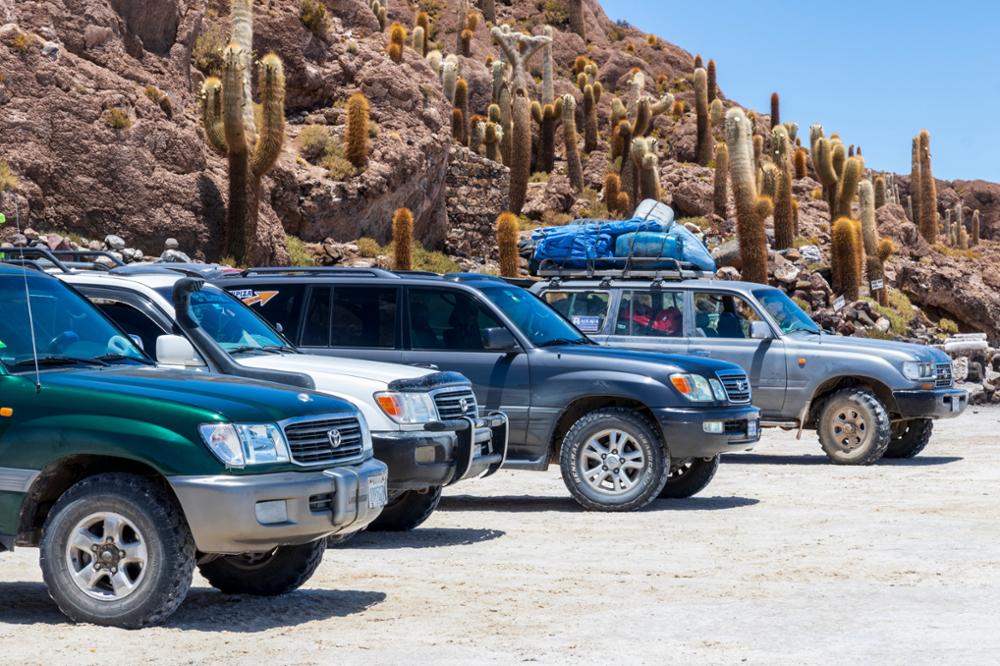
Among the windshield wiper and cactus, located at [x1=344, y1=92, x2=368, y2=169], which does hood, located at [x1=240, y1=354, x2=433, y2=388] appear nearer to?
the windshield wiper

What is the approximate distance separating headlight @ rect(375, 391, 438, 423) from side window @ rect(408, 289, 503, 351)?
2.83 m

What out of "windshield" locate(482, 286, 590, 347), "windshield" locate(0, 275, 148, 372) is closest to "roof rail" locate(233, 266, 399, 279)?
"windshield" locate(482, 286, 590, 347)

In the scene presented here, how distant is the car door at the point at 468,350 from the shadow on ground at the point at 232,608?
4.41 meters

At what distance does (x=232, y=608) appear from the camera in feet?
27.0

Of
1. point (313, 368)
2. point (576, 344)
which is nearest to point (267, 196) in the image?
point (576, 344)

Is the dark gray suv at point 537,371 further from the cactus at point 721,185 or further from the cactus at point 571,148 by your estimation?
the cactus at point 571,148

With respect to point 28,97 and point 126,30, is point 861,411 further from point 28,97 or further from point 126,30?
point 126,30

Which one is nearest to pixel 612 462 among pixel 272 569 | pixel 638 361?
pixel 638 361

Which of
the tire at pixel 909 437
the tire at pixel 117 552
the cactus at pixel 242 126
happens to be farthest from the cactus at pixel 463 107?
the tire at pixel 117 552

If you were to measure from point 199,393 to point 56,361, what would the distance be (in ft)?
3.18

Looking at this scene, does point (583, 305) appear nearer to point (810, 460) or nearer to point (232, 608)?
point (810, 460)

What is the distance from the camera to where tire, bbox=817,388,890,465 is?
16922mm

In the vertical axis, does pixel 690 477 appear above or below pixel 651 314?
below

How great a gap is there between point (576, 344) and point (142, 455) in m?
6.82
